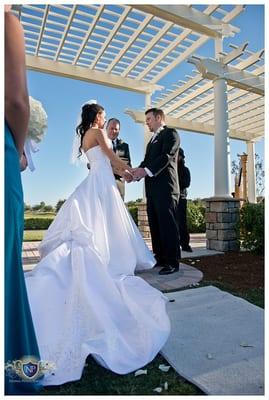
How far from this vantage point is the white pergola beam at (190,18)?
3951mm

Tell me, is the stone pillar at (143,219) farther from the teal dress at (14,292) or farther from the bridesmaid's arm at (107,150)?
the teal dress at (14,292)

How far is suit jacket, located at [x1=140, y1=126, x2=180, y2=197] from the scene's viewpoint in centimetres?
310

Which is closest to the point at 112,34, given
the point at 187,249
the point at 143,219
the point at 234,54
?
the point at 234,54

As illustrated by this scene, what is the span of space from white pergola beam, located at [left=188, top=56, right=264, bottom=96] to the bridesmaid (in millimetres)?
3920

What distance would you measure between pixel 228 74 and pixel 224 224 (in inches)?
92.2

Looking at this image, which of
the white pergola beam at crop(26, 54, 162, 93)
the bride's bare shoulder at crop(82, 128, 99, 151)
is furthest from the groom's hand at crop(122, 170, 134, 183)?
the white pergola beam at crop(26, 54, 162, 93)

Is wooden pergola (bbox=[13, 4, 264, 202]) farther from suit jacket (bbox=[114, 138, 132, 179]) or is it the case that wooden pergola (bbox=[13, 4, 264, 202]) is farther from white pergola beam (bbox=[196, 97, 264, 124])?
white pergola beam (bbox=[196, 97, 264, 124])

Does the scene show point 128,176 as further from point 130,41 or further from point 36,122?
point 130,41

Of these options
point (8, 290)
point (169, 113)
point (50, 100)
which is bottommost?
point (8, 290)

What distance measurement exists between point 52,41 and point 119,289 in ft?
15.3

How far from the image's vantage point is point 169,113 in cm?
842

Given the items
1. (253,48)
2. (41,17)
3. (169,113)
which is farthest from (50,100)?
(169,113)

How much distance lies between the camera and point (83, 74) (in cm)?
571

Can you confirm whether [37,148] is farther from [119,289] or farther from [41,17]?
[41,17]
